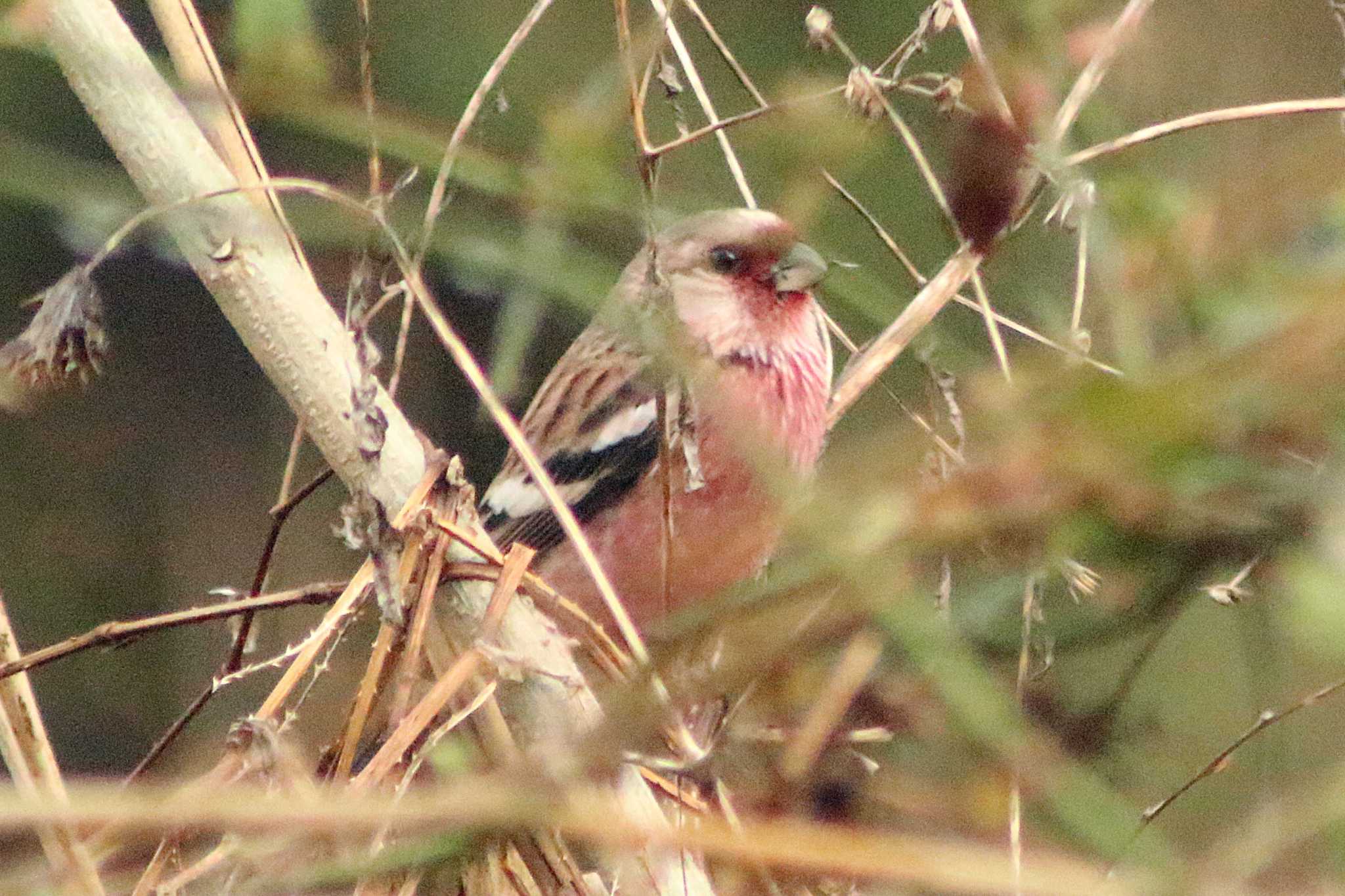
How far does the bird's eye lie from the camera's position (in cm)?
278

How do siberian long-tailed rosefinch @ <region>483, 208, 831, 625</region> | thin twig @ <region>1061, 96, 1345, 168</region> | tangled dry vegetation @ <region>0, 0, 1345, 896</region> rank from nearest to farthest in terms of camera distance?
→ 1. tangled dry vegetation @ <region>0, 0, 1345, 896</region>
2. thin twig @ <region>1061, 96, 1345, 168</region>
3. siberian long-tailed rosefinch @ <region>483, 208, 831, 625</region>

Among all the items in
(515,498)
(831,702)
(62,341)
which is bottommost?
(515,498)

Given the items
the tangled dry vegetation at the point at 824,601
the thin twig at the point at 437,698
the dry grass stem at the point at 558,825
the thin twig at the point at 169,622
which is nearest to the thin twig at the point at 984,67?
the tangled dry vegetation at the point at 824,601

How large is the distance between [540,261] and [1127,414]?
0.39 meters

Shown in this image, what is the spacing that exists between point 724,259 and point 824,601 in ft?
7.29

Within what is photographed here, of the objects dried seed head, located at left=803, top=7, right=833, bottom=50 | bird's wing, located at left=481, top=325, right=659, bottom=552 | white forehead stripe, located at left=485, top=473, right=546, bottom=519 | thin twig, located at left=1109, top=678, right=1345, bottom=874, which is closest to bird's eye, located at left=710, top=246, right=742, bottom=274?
bird's wing, located at left=481, top=325, right=659, bottom=552

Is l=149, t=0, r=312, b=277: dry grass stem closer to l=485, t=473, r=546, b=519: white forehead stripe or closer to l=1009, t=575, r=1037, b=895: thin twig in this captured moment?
l=1009, t=575, r=1037, b=895: thin twig

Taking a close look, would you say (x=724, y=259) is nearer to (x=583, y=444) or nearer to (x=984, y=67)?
(x=583, y=444)

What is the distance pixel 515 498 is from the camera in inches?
107

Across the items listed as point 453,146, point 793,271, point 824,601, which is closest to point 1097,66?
point 453,146

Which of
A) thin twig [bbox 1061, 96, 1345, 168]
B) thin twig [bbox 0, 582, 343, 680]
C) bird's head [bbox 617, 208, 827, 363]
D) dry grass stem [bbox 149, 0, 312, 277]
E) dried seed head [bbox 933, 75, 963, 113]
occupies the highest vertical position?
dry grass stem [bbox 149, 0, 312, 277]

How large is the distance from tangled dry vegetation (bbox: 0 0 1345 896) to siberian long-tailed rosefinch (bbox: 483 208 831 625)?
48 cm

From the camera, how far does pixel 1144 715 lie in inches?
37.2

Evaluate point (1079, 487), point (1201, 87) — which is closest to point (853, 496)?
point (1079, 487)
